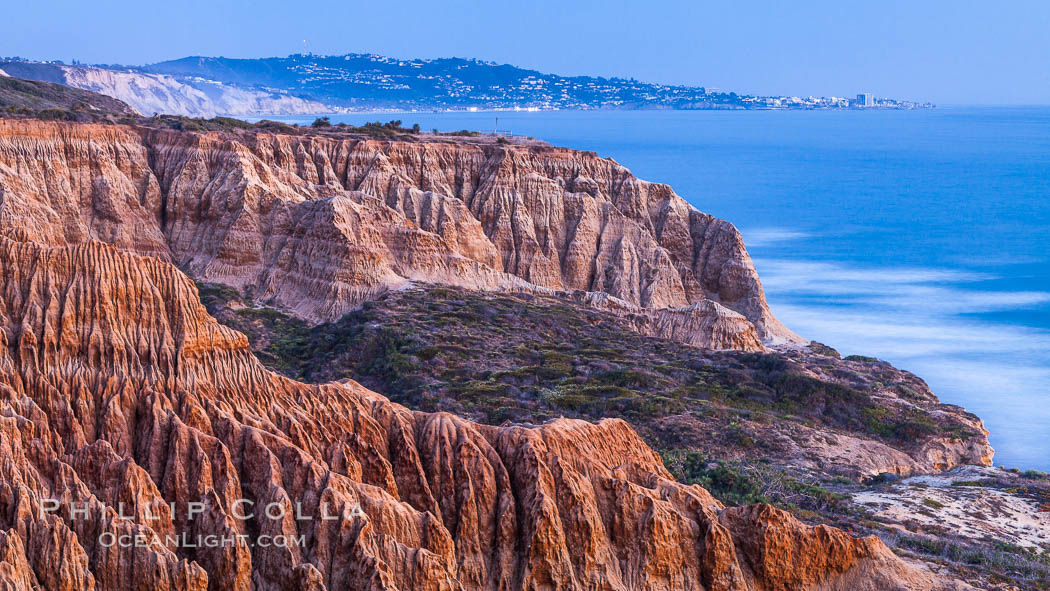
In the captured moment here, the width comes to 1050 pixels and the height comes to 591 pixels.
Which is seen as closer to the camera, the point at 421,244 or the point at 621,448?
the point at 621,448

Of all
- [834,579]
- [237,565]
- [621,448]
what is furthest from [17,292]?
[834,579]

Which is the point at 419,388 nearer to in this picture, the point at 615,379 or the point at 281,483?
the point at 615,379

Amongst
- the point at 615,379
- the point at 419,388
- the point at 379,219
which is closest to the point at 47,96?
the point at 379,219

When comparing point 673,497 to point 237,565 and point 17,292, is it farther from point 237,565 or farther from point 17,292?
point 17,292

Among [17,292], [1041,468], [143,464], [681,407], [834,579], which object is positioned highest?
[17,292]

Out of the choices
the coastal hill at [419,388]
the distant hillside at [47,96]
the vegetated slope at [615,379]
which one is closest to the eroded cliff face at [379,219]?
the coastal hill at [419,388]

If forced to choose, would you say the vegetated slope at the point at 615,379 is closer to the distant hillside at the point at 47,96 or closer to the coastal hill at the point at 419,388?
the coastal hill at the point at 419,388
